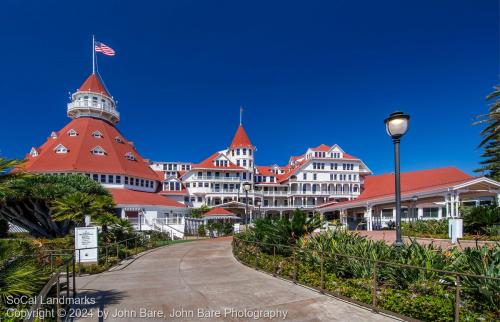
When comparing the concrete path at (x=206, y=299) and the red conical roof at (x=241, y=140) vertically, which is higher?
the red conical roof at (x=241, y=140)

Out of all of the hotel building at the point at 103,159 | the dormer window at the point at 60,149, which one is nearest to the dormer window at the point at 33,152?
the hotel building at the point at 103,159

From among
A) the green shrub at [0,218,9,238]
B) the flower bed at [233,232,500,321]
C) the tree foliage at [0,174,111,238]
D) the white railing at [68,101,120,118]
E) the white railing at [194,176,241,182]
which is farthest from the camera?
the white railing at [194,176,241,182]

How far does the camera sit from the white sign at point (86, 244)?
1145 cm

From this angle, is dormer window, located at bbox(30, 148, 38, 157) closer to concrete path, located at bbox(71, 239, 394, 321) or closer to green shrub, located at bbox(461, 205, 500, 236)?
concrete path, located at bbox(71, 239, 394, 321)

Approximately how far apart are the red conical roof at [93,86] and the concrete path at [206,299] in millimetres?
44401

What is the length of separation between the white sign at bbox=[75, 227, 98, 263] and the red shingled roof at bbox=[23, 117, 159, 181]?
2654cm

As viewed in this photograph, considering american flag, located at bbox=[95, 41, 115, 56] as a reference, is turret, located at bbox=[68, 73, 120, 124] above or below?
below

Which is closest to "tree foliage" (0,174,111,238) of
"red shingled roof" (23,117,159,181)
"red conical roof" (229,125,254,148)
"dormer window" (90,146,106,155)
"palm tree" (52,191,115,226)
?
"palm tree" (52,191,115,226)

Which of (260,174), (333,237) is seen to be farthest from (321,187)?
(333,237)

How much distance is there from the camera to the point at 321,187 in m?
56.0

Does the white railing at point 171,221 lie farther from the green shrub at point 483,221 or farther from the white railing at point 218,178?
the green shrub at point 483,221

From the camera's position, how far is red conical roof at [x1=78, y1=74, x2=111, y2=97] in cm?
4703

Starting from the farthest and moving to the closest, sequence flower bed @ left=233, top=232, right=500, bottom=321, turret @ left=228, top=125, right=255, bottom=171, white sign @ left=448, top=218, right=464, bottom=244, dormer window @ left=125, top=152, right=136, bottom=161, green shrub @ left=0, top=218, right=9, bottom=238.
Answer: turret @ left=228, top=125, right=255, bottom=171 < dormer window @ left=125, top=152, right=136, bottom=161 < green shrub @ left=0, top=218, right=9, bottom=238 < white sign @ left=448, top=218, right=464, bottom=244 < flower bed @ left=233, top=232, right=500, bottom=321

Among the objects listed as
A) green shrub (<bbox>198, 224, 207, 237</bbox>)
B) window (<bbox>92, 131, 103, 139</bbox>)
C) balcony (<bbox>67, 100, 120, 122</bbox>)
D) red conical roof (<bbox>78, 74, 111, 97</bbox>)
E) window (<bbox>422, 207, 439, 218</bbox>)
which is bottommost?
green shrub (<bbox>198, 224, 207, 237</bbox>)
